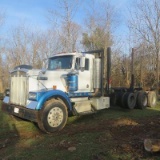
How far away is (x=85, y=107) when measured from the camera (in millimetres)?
9656

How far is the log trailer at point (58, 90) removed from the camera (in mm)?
7844

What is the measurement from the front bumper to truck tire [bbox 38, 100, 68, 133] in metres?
0.21

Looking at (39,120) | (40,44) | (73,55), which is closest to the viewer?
(39,120)

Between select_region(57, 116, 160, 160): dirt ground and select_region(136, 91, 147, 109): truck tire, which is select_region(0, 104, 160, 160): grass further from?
select_region(136, 91, 147, 109): truck tire

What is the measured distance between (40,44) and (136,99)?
74.5 ft

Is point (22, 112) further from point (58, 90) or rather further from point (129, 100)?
point (129, 100)

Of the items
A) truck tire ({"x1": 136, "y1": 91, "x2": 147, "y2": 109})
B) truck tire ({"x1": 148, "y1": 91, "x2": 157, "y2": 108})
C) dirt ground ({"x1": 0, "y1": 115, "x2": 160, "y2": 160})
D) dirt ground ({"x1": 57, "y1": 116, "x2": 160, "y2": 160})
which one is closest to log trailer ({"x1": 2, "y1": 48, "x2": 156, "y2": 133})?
dirt ground ({"x1": 0, "y1": 115, "x2": 160, "y2": 160})

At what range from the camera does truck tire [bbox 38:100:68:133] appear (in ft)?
25.3

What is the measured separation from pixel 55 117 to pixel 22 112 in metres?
1.13

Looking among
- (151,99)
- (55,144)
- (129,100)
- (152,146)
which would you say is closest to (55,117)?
(55,144)

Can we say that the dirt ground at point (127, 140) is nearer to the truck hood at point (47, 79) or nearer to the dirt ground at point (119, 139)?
the dirt ground at point (119, 139)

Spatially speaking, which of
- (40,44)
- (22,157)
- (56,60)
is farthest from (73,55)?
(40,44)

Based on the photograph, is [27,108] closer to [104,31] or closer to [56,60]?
[56,60]

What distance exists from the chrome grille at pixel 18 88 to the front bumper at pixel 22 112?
0.21 metres
